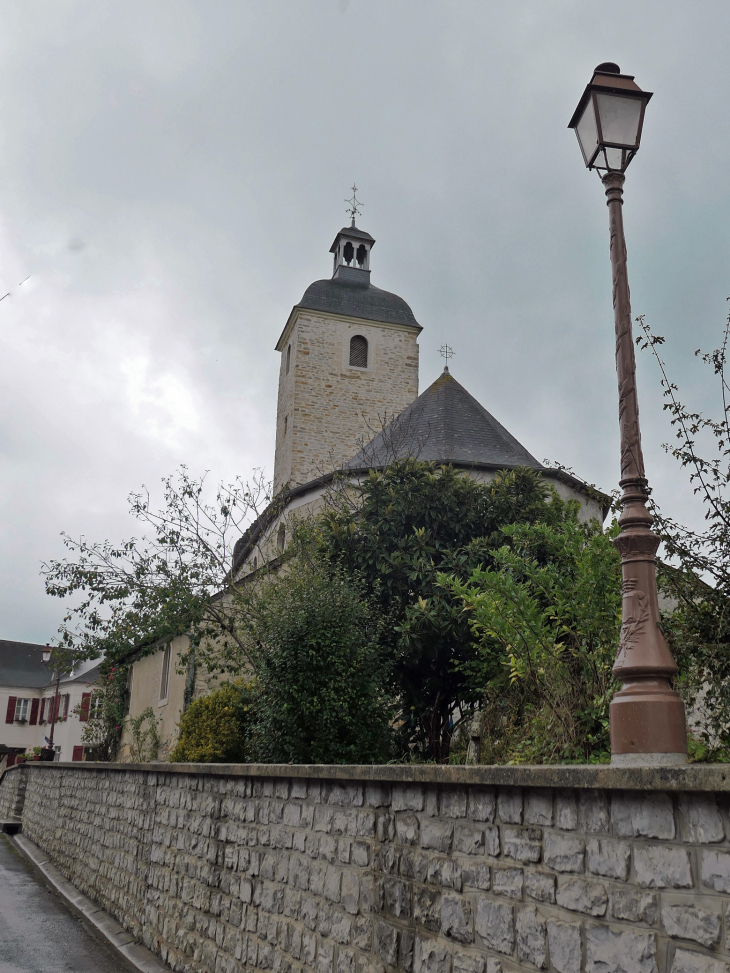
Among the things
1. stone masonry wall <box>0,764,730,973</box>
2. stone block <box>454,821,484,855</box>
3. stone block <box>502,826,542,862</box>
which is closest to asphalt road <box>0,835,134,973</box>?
stone masonry wall <box>0,764,730,973</box>

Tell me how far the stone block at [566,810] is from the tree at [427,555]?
580 cm

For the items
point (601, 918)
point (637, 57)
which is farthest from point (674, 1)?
point (601, 918)

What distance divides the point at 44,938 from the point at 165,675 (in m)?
13.1

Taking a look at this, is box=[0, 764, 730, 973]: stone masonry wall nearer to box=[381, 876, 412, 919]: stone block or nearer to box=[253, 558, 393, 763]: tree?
box=[381, 876, 412, 919]: stone block

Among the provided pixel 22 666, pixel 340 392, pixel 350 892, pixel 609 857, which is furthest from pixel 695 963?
pixel 22 666

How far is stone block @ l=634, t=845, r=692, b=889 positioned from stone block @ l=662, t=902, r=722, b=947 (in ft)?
0.20

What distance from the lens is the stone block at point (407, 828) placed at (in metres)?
3.87

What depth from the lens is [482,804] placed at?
11.3 feet

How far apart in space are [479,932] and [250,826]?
2724 millimetres

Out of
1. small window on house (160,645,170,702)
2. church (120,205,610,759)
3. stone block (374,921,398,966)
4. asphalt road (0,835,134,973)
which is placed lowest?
asphalt road (0,835,134,973)

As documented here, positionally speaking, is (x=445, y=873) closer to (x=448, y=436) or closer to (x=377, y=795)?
(x=377, y=795)

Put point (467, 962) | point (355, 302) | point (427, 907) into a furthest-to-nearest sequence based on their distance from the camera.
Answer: point (355, 302)
point (427, 907)
point (467, 962)

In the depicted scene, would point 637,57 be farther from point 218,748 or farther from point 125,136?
point 218,748

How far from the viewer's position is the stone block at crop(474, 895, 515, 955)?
315 cm
